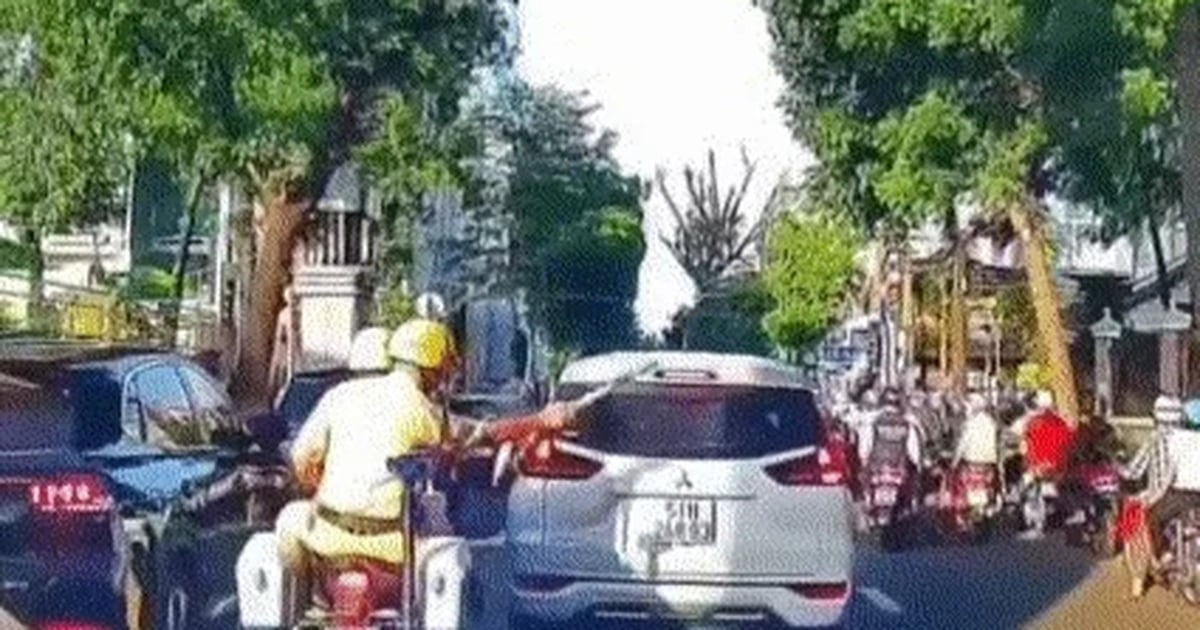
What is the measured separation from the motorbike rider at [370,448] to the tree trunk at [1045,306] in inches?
430

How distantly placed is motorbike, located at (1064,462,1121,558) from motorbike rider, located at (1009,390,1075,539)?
0.50ft

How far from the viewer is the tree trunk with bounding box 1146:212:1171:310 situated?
71.7 feet

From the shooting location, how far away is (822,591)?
10469 mm

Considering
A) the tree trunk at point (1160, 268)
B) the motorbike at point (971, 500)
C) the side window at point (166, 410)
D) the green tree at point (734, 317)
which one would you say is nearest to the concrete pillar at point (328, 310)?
the green tree at point (734, 317)

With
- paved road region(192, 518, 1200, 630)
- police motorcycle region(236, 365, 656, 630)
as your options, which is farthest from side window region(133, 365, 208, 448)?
police motorcycle region(236, 365, 656, 630)

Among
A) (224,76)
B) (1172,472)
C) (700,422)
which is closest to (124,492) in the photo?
(700,422)

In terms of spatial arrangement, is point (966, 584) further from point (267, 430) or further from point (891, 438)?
point (267, 430)

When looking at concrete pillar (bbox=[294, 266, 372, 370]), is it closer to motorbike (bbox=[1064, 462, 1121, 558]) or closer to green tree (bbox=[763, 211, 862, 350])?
green tree (bbox=[763, 211, 862, 350])

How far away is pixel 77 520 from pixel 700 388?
252 cm

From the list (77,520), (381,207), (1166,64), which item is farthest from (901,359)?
(77,520)

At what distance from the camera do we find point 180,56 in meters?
17.8

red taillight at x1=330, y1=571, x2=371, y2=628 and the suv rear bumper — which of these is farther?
the suv rear bumper

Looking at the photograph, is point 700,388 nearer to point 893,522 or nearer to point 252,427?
point 252,427

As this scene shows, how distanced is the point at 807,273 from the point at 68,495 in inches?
325
